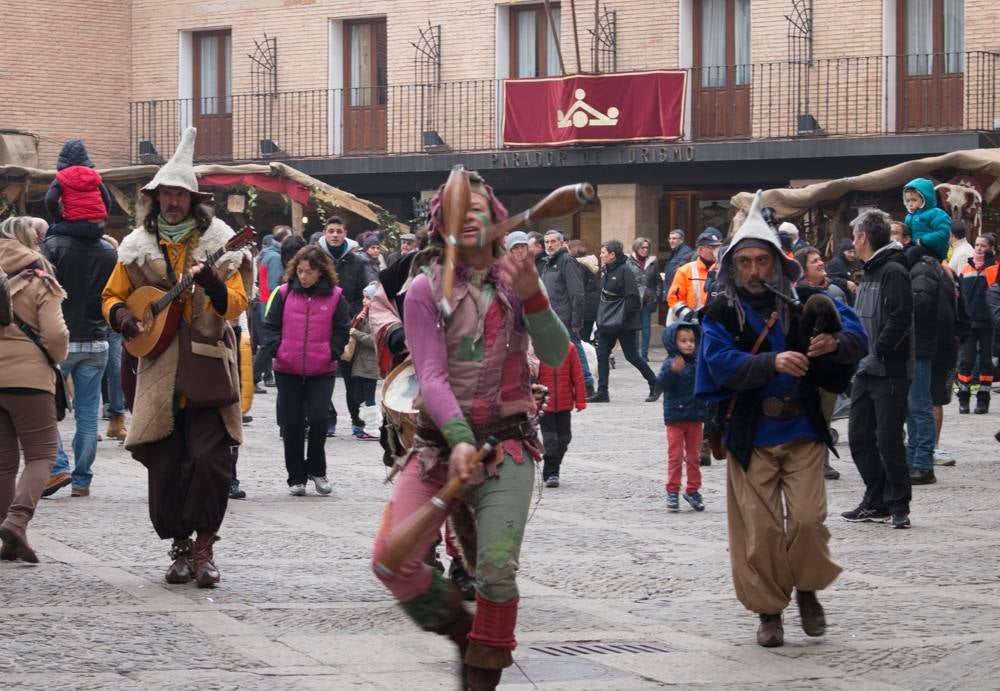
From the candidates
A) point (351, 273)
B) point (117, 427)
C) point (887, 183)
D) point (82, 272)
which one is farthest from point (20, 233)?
point (887, 183)

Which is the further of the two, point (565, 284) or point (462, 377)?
point (565, 284)

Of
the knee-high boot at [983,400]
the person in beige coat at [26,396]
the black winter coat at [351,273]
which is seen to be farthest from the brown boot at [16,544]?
the knee-high boot at [983,400]

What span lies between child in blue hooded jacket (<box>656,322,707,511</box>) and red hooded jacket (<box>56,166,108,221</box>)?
376 centimetres

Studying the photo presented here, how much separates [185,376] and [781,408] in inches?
112

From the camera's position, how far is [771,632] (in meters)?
7.19

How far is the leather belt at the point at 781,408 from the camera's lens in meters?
7.36

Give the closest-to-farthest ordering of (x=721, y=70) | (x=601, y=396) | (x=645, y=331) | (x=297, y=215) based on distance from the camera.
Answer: (x=601, y=396), (x=645, y=331), (x=297, y=215), (x=721, y=70)

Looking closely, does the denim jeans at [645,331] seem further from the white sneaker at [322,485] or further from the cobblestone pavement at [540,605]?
the white sneaker at [322,485]

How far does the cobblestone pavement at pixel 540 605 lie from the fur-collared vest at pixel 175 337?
2.40 ft

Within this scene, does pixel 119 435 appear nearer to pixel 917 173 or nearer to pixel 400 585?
pixel 400 585

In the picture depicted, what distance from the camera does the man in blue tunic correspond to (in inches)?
285

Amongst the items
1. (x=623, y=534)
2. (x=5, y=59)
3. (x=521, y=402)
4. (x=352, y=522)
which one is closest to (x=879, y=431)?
(x=623, y=534)

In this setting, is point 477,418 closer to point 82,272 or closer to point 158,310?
point 158,310

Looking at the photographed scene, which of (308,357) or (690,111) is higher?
(690,111)
